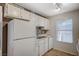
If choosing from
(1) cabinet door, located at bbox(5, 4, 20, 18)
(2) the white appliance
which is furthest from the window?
(1) cabinet door, located at bbox(5, 4, 20, 18)

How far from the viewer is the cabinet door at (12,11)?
4.53 feet

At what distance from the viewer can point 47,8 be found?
152 centimetres

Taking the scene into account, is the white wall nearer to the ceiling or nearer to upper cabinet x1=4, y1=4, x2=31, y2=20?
the ceiling

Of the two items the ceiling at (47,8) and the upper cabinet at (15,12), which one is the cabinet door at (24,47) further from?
the ceiling at (47,8)

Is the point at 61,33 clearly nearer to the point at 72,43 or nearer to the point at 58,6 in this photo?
the point at 72,43

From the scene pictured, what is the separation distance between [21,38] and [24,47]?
15 centimetres

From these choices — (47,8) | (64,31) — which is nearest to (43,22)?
(47,8)

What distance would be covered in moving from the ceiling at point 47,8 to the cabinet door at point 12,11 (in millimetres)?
116

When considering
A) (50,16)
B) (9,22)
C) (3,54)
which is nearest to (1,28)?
(9,22)

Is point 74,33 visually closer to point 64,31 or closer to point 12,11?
point 64,31

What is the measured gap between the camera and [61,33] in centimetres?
154

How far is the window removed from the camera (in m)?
1.48

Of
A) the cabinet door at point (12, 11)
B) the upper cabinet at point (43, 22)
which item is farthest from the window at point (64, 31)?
the cabinet door at point (12, 11)

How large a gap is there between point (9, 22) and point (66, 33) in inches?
35.1
